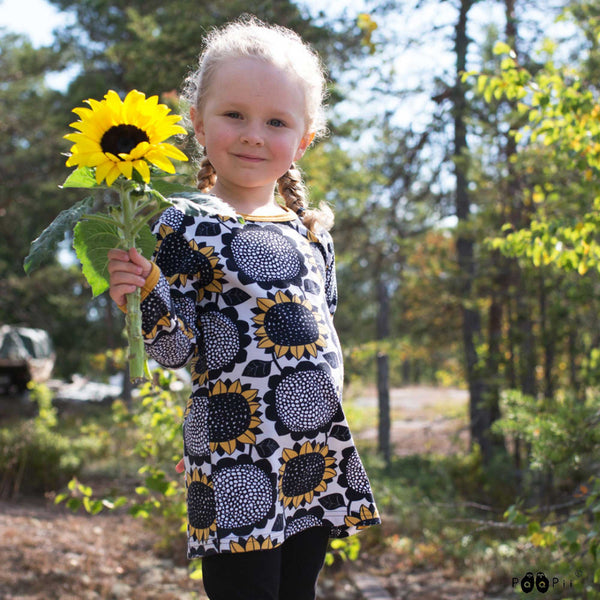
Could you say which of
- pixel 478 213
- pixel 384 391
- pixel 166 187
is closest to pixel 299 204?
pixel 166 187

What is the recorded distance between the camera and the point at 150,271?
1.36 metres

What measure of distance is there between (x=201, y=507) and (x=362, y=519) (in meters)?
0.41

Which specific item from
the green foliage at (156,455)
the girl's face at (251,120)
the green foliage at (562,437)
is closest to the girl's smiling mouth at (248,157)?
the girl's face at (251,120)

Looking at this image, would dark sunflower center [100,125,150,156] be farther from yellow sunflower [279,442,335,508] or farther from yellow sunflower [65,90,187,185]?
yellow sunflower [279,442,335,508]

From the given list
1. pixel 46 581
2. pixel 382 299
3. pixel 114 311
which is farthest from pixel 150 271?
pixel 114 311

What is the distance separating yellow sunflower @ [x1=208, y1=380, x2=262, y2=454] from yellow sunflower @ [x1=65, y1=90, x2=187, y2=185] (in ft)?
1.81

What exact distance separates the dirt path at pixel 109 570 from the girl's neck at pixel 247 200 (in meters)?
2.32

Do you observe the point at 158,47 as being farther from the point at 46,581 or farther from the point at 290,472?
the point at 290,472

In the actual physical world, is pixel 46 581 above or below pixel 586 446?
below

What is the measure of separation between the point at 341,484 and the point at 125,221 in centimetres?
86

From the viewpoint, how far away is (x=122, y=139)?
4.20 ft

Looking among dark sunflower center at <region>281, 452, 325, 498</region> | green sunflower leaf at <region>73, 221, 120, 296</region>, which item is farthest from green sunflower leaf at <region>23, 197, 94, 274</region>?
dark sunflower center at <region>281, 452, 325, 498</region>

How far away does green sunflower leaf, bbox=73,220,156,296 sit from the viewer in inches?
53.5

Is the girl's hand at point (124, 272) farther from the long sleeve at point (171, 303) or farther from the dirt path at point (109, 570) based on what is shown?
the dirt path at point (109, 570)
